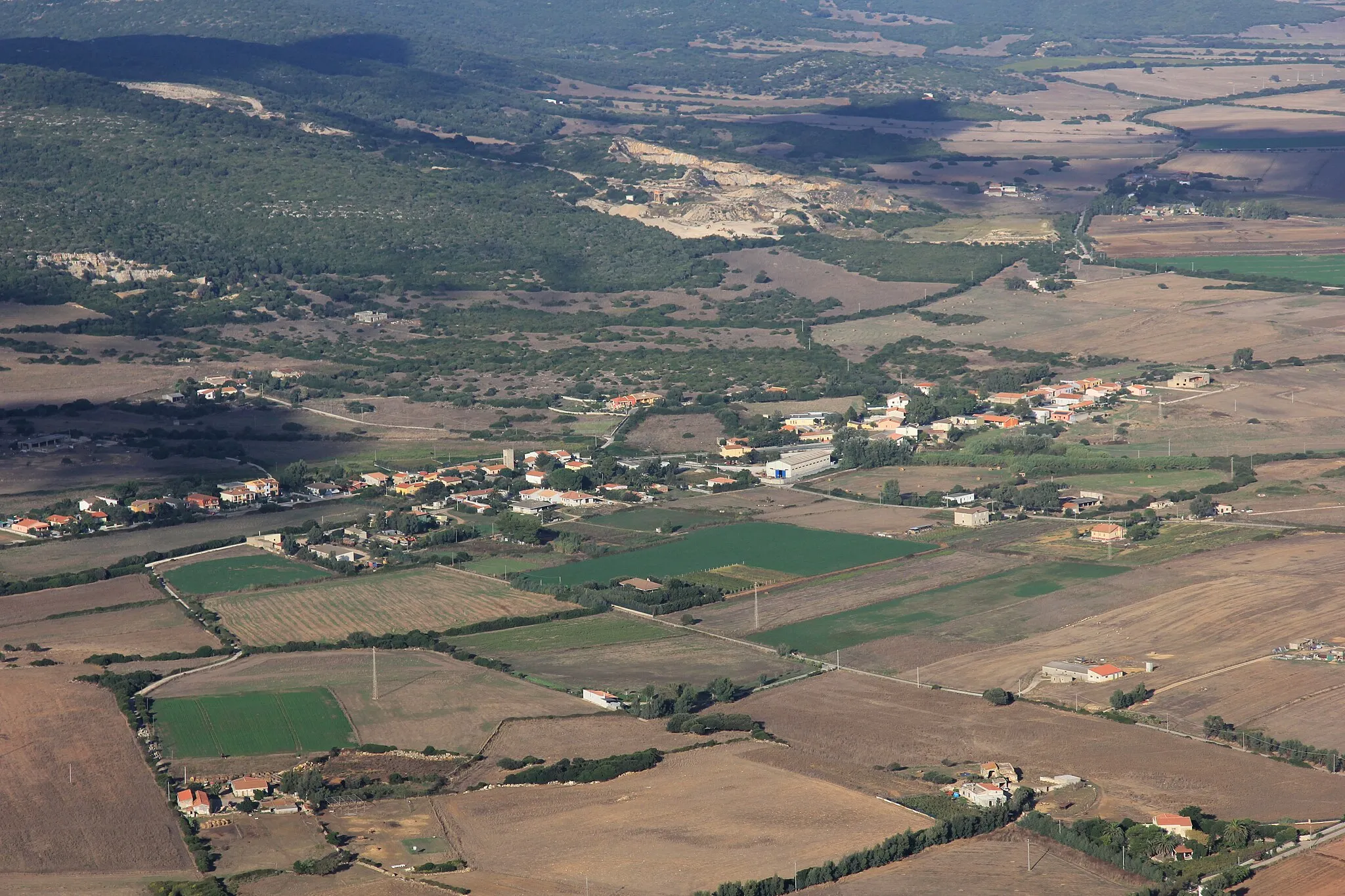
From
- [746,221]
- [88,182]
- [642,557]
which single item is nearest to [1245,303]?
[746,221]

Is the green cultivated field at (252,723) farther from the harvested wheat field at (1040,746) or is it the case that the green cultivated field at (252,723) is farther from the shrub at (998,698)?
the shrub at (998,698)

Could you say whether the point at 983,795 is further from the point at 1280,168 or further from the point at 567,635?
the point at 1280,168

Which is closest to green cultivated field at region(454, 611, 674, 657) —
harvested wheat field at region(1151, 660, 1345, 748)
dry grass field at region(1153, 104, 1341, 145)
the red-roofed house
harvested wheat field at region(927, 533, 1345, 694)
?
harvested wheat field at region(927, 533, 1345, 694)

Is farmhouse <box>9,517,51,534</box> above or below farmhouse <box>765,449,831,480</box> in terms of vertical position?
below

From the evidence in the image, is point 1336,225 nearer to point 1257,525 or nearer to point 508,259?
point 508,259

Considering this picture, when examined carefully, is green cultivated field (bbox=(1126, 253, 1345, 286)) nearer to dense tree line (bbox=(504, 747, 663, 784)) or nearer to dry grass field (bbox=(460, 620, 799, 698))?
dry grass field (bbox=(460, 620, 799, 698))

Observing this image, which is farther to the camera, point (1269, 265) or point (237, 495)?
point (1269, 265)

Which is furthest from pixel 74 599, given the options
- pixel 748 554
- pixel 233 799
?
pixel 748 554
